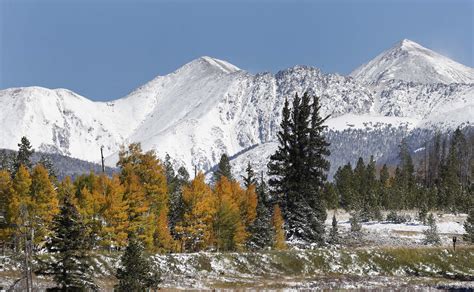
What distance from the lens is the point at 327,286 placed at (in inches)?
2240

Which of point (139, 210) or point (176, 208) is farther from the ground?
point (176, 208)

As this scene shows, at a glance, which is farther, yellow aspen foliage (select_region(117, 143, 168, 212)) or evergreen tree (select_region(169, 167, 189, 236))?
evergreen tree (select_region(169, 167, 189, 236))

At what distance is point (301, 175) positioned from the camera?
8412cm

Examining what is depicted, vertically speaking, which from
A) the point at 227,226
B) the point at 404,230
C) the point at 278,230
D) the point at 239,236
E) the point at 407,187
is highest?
the point at 407,187

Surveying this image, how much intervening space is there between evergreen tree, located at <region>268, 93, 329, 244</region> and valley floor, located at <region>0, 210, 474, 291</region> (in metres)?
13.2

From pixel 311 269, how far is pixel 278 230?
15.8 m

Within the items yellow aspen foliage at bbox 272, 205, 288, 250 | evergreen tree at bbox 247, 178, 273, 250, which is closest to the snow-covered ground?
yellow aspen foliage at bbox 272, 205, 288, 250

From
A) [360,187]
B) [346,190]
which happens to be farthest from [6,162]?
[360,187]

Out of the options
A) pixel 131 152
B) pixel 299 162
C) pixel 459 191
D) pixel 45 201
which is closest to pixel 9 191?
Answer: pixel 45 201

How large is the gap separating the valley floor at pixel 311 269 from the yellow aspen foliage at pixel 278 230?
33.3 ft

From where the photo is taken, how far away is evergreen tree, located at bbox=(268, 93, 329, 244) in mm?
82250

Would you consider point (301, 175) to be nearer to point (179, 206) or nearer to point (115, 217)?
point (179, 206)

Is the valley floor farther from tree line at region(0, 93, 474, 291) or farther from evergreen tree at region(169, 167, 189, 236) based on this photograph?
evergreen tree at region(169, 167, 189, 236)

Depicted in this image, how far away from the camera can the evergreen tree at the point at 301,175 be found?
8225cm
